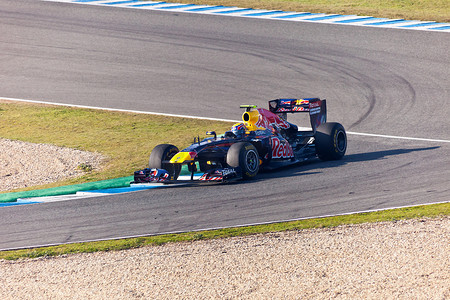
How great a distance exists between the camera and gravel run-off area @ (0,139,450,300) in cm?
879

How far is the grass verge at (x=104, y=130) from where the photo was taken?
18766 millimetres

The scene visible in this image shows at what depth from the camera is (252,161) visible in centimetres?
1482

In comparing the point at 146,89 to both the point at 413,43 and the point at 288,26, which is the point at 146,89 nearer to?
the point at 288,26

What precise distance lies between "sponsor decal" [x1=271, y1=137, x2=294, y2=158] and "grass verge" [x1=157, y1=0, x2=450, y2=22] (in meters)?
16.5

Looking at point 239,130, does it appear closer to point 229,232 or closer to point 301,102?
point 301,102

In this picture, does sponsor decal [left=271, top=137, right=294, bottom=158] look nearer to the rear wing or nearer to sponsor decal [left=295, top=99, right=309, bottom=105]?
the rear wing

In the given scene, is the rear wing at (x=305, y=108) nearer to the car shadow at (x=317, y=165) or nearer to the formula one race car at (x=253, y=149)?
the formula one race car at (x=253, y=149)

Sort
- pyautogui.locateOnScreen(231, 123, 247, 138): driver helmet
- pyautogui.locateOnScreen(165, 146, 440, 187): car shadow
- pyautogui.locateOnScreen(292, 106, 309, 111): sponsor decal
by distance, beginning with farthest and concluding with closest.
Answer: pyautogui.locateOnScreen(292, 106, 309, 111): sponsor decal → pyautogui.locateOnScreen(231, 123, 247, 138): driver helmet → pyautogui.locateOnScreen(165, 146, 440, 187): car shadow

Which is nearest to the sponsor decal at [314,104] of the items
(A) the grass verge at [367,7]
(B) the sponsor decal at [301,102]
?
(B) the sponsor decal at [301,102]

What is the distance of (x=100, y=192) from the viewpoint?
14.8 meters

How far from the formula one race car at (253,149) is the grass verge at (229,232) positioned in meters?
2.94

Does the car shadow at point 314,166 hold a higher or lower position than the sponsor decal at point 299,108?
lower

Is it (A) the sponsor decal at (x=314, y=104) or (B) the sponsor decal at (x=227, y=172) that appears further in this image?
(A) the sponsor decal at (x=314, y=104)

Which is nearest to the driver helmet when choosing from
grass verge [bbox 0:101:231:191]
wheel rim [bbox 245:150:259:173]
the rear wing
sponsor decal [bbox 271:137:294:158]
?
sponsor decal [bbox 271:137:294:158]
